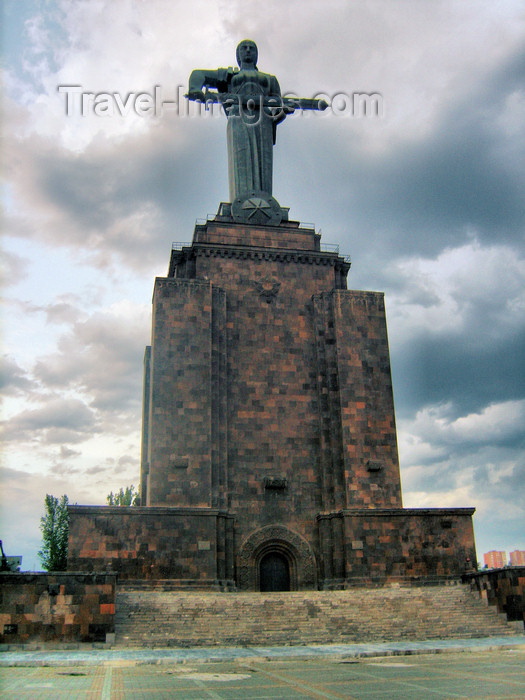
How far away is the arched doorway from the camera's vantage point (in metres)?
28.8

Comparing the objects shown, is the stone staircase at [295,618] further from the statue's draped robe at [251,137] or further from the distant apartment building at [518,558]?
the distant apartment building at [518,558]

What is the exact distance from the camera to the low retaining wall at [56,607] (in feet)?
63.8

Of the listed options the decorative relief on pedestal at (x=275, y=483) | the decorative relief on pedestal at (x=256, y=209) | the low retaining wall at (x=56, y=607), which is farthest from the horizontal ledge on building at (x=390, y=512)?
the decorative relief on pedestal at (x=256, y=209)

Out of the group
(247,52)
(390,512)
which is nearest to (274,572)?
(390,512)

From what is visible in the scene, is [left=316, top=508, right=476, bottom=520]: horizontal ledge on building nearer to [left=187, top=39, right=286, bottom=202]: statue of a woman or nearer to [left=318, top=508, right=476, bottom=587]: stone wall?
[left=318, top=508, right=476, bottom=587]: stone wall

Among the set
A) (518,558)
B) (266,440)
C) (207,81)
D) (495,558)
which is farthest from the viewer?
(495,558)

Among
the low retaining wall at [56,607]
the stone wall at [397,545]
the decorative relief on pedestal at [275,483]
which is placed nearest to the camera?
the low retaining wall at [56,607]

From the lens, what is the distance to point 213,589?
2602 cm

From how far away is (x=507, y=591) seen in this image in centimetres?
2261

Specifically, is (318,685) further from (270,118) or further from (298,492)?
(270,118)

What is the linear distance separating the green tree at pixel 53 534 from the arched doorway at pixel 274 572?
2019 centimetres

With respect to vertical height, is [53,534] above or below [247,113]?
below

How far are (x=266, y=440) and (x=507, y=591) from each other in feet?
39.2

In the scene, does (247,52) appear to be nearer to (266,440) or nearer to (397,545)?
(266,440)
